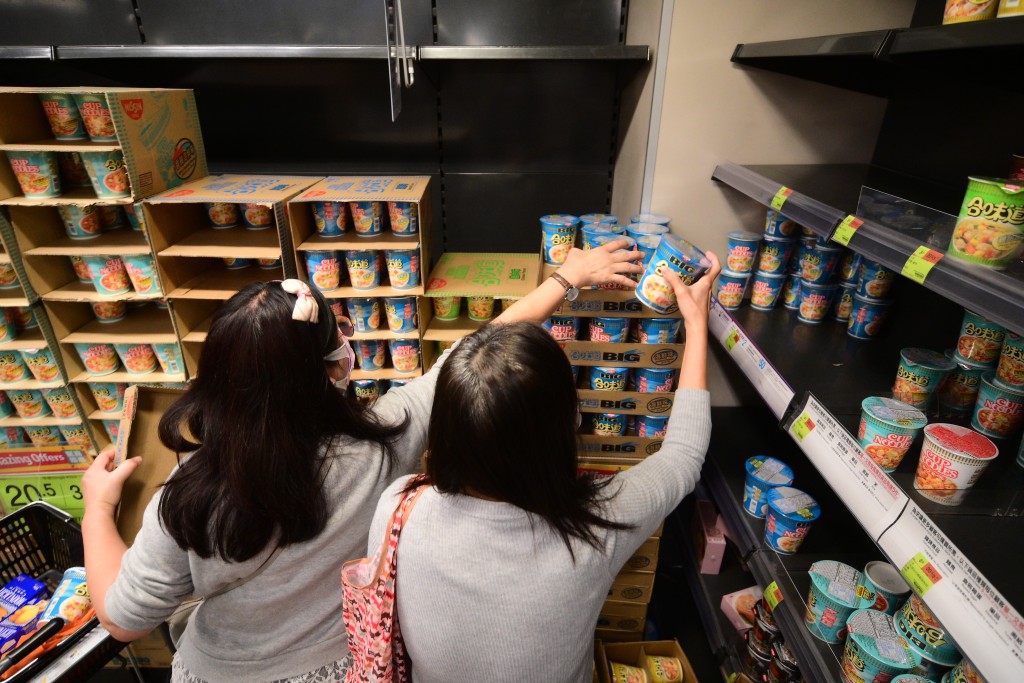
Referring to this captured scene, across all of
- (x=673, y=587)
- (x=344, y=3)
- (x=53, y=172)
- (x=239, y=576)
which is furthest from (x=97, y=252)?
(x=673, y=587)

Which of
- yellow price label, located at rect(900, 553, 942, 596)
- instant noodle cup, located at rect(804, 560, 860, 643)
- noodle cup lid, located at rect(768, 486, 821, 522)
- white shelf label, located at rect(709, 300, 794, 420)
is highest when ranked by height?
white shelf label, located at rect(709, 300, 794, 420)

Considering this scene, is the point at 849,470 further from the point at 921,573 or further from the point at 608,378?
the point at 608,378

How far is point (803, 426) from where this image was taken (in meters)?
1.36

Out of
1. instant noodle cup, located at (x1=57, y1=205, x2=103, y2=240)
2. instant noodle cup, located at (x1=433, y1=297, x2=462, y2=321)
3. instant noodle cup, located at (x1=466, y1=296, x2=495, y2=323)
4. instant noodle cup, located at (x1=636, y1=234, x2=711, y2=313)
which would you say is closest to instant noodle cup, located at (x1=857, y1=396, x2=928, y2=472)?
instant noodle cup, located at (x1=636, y1=234, x2=711, y2=313)

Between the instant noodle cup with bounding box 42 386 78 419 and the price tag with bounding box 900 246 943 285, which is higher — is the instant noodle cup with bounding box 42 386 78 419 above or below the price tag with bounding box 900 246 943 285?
below

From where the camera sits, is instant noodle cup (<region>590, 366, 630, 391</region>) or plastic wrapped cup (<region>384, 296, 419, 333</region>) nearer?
instant noodle cup (<region>590, 366, 630, 391</region>)

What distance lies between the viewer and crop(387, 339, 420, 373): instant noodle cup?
221cm

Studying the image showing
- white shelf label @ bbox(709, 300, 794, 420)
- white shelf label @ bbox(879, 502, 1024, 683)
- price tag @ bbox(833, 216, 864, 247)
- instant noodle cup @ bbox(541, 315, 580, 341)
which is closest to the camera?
white shelf label @ bbox(879, 502, 1024, 683)

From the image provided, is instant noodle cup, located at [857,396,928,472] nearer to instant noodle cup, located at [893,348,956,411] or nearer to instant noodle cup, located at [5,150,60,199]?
instant noodle cup, located at [893,348,956,411]

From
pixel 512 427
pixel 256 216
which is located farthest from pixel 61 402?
pixel 512 427

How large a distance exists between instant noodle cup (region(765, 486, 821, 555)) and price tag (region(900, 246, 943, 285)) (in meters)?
0.74

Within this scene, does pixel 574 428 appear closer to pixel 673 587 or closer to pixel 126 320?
pixel 673 587

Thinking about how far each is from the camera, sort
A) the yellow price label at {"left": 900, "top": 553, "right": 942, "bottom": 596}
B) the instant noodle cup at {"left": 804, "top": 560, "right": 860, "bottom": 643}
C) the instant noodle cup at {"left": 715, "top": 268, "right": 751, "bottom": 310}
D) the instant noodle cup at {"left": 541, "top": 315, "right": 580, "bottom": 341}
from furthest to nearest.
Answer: the instant noodle cup at {"left": 715, "top": 268, "right": 751, "bottom": 310}, the instant noodle cup at {"left": 541, "top": 315, "right": 580, "bottom": 341}, the instant noodle cup at {"left": 804, "top": 560, "right": 860, "bottom": 643}, the yellow price label at {"left": 900, "top": 553, "right": 942, "bottom": 596}

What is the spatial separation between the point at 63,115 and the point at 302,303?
1.61 metres
